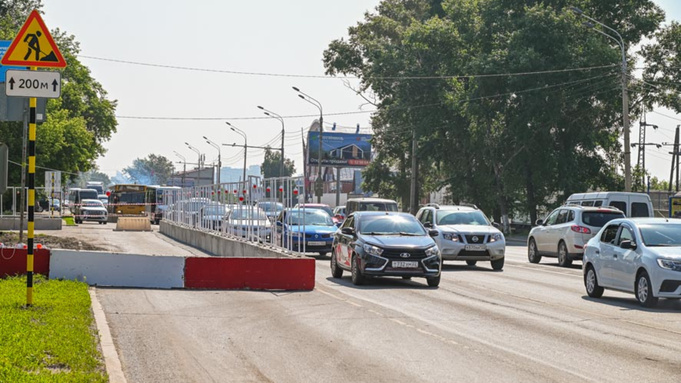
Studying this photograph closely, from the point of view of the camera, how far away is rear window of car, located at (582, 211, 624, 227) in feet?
92.0

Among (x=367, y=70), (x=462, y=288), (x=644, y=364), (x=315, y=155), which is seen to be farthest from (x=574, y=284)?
(x=315, y=155)

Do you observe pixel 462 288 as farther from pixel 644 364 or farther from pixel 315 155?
pixel 315 155

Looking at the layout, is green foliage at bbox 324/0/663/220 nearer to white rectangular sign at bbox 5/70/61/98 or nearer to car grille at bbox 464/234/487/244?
car grille at bbox 464/234/487/244

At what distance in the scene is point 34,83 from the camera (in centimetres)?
1309

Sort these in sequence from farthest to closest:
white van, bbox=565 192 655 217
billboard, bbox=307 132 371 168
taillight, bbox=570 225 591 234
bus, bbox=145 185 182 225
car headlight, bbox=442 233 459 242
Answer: billboard, bbox=307 132 371 168, bus, bbox=145 185 182 225, white van, bbox=565 192 655 217, taillight, bbox=570 225 591 234, car headlight, bbox=442 233 459 242

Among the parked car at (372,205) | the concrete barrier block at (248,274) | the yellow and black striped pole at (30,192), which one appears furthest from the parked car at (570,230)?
the yellow and black striped pole at (30,192)

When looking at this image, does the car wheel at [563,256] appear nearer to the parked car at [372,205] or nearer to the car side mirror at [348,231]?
the parked car at [372,205]

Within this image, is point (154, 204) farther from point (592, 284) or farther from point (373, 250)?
point (592, 284)

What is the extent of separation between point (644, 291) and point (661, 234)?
1.28 meters

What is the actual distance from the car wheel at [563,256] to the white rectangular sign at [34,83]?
18.5 meters

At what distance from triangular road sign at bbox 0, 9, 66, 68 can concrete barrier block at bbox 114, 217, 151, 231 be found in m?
42.8

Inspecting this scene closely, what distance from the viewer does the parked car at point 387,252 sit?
19.9 m

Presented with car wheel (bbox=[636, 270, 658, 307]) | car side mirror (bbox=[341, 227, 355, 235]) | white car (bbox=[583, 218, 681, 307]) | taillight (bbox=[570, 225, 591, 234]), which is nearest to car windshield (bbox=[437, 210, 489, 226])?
taillight (bbox=[570, 225, 591, 234])

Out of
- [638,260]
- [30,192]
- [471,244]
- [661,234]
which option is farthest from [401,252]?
[30,192]
